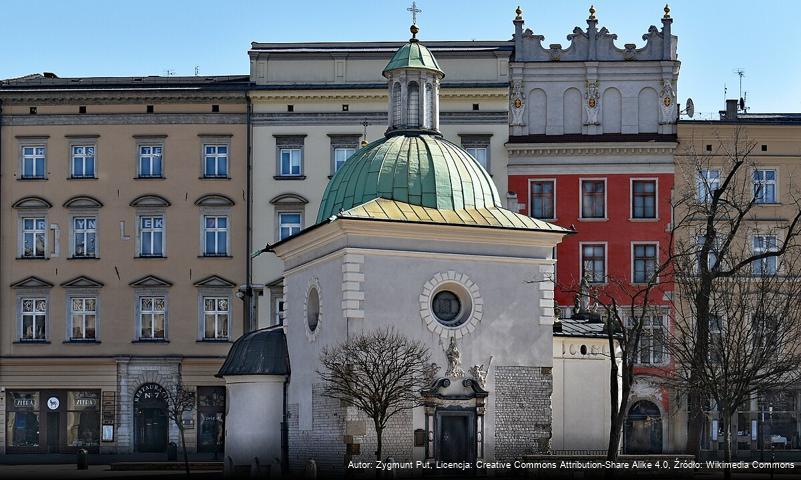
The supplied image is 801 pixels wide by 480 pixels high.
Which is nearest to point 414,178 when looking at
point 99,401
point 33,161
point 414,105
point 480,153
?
point 414,105

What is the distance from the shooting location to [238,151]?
71250 mm

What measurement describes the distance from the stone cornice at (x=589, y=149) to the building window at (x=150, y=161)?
15774 mm

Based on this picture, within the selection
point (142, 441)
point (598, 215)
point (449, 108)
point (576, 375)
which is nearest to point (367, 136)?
point (449, 108)

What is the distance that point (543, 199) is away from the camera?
234ft

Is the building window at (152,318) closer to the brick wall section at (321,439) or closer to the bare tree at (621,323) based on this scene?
the bare tree at (621,323)

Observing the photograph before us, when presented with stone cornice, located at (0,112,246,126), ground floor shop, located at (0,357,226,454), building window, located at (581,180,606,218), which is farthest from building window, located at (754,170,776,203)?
ground floor shop, located at (0,357,226,454)

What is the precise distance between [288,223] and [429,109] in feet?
61.7

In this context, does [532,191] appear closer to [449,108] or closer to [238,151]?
[449,108]

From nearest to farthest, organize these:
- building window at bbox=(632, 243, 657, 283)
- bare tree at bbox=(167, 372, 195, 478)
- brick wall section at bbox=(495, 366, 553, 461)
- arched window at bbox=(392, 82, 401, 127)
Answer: brick wall section at bbox=(495, 366, 553, 461) < arched window at bbox=(392, 82, 401, 127) < bare tree at bbox=(167, 372, 195, 478) < building window at bbox=(632, 243, 657, 283)

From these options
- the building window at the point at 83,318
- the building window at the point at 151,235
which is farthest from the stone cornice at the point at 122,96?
the building window at the point at 83,318

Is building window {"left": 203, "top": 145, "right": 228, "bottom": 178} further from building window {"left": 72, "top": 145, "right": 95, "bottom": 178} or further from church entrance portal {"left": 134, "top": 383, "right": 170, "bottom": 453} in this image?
church entrance portal {"left": 134, "top": 383, "right": 170, "bottom": 453}

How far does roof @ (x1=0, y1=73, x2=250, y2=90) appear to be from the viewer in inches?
2820

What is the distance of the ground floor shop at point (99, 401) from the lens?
70.4 m

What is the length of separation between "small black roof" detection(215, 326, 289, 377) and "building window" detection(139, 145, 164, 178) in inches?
764
